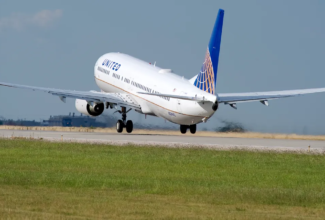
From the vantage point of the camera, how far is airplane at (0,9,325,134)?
51500mm

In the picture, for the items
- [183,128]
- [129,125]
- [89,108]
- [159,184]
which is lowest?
[159,184]

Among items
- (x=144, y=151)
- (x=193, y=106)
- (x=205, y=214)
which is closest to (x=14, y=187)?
(x=205, y=214)

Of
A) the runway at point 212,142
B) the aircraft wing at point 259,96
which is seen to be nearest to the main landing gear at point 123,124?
the runway at point 212,142

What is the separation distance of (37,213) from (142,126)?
48477 mm

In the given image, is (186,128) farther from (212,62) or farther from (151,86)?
(212,62)

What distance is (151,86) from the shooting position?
58.1m

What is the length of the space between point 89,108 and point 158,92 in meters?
7.25

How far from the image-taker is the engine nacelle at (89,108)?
60.6 metres

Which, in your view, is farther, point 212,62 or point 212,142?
point 212,62

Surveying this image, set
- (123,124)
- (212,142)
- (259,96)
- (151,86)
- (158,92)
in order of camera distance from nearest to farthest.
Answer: (212,142) → (259,96) → (158,92) → (151,86) → (123,124)

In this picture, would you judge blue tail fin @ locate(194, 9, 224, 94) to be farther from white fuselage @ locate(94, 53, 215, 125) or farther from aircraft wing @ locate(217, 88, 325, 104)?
aircraft wing @ locate(217, 88, 325, 104)

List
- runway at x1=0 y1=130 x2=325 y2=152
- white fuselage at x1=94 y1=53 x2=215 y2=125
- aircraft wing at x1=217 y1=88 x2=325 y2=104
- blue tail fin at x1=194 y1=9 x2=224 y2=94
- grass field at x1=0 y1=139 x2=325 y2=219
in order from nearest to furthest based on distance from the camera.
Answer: grass field at x1=0 y1=139 x2=325 y2=219 < runway at x1=0 y1=130 x2=325 y2=152 < blue tail fin at x1=194 y1=9 x2=224 y2=94 < white fuselage at x1=94 y1=53 x2=215 y2=125 < aircraft wing at x1=217 y1=88 x2=325 y2=104

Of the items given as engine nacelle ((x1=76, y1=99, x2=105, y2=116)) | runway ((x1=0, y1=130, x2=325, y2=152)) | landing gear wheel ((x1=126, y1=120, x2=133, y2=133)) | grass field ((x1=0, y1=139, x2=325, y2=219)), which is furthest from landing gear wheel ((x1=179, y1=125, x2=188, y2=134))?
grass field ((x1=0, y1=139, x2=325, y2=219))

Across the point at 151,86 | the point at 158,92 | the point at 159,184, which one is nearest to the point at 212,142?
the point at 158,92
